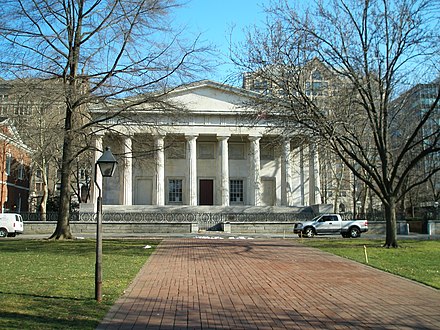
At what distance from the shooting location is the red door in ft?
165

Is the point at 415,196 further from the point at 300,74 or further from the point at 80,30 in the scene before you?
the point at 80,30

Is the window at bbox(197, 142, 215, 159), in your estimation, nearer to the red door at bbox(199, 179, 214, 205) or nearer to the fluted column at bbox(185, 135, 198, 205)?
the red door at bbox(199, 179, 214, 205)

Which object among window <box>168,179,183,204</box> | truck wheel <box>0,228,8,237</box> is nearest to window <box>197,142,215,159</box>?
window <box>168,179,183,204</box>

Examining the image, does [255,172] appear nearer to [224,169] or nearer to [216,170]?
[224,169]

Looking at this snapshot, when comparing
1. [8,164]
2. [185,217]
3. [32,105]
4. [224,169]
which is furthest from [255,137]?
[32,105]

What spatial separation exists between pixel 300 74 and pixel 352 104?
3.44 meters

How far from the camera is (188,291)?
1030cm

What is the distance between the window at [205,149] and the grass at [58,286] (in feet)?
106

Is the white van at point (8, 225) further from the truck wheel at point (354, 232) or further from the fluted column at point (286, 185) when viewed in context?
the fluted column at point (286, 185)

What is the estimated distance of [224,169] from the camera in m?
46.6

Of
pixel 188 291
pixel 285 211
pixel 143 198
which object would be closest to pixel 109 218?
pixel 143 198

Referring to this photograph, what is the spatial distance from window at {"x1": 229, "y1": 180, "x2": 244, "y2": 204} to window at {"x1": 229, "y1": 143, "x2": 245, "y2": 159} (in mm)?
2749

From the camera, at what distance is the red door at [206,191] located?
5044 centimetres

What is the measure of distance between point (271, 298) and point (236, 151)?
42.2 m
